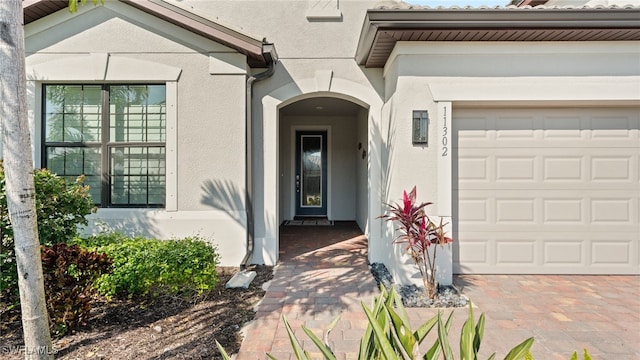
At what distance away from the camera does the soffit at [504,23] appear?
163 inches

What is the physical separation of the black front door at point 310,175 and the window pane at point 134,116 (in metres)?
5.23

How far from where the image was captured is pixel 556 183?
501 cm

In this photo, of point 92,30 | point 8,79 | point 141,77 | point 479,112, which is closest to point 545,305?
point 479,112

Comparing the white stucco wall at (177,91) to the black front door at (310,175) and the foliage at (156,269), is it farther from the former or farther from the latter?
the black front door at (310,175)

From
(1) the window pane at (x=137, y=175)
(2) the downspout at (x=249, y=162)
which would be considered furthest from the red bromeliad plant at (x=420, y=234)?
(1) the window pane at (x=137, y=175)

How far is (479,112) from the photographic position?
500 centimetres

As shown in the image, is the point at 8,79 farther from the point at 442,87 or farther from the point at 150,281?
the point at 442,87

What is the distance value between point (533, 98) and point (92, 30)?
693cm

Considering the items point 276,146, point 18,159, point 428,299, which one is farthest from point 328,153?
point 18,159

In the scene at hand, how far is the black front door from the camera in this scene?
34.3ft

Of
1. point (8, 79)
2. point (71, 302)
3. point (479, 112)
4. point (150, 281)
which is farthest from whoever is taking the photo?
point (479, 112)

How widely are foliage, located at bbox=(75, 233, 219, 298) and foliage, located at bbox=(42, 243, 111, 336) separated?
29cm

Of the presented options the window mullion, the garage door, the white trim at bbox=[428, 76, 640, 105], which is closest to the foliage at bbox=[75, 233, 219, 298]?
the window mullion

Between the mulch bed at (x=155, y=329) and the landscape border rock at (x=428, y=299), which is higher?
the landscape border rock at (x=428, y=299)
